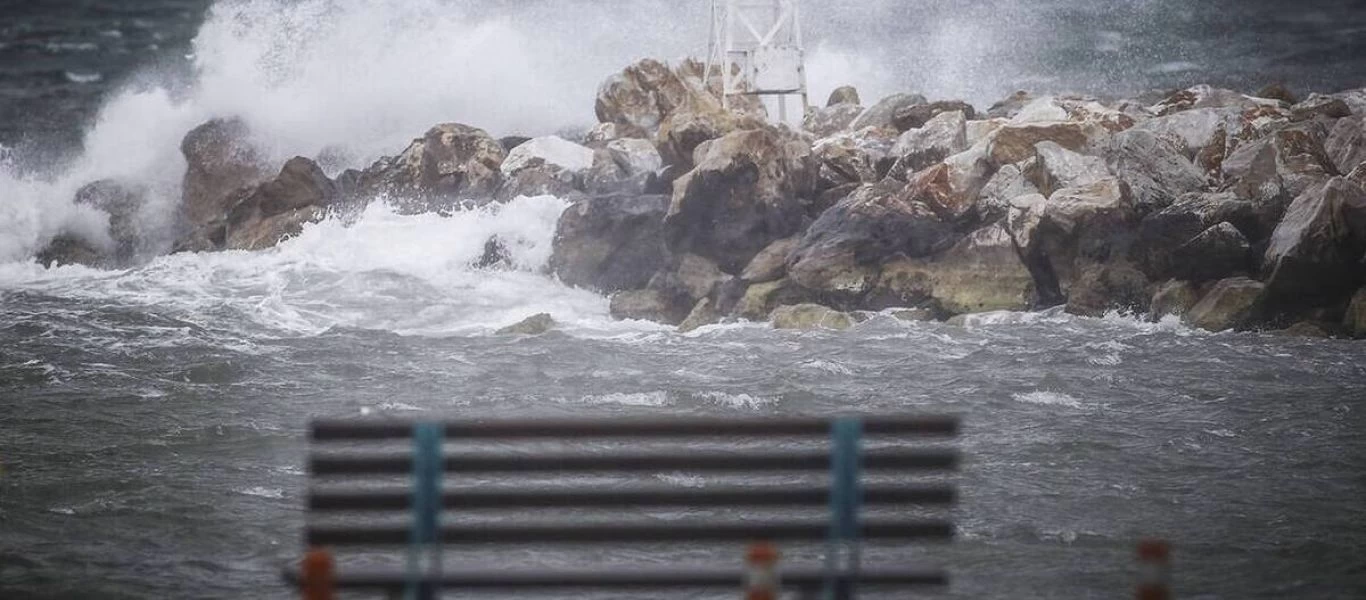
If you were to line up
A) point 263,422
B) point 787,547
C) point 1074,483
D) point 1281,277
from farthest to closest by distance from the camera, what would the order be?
point 1281,277 → point 263,422 → point 1074,483 → point 787,547

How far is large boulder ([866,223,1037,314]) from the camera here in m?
21.5

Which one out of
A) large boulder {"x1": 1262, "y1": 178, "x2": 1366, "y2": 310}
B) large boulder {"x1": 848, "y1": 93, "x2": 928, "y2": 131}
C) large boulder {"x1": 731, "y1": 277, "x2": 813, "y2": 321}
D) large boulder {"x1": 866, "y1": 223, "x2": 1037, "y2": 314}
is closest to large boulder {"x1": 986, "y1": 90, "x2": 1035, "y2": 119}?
large boulder {"x1": 848, "y1": 93, "x2": 928, "y2": 131}

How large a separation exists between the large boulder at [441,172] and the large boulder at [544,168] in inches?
14.9

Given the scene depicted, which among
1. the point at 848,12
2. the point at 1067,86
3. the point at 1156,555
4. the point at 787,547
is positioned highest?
the point at 848,12

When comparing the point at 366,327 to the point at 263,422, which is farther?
the point at 366,327

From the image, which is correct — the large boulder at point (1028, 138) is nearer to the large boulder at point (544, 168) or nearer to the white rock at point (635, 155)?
the white rock at point (635, 155)

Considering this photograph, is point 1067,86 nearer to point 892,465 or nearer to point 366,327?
point 366,327

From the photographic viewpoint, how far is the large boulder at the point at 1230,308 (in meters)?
19.8

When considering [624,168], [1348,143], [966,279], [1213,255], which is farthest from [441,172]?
[1348,143]

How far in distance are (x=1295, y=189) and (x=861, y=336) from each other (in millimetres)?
7087

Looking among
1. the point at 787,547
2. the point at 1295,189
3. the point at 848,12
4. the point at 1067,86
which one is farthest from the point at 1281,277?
the point at 848,12

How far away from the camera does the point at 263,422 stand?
16.0 m

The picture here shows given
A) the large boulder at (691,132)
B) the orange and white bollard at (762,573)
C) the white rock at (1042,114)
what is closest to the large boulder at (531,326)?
the large boulder at (691,132)

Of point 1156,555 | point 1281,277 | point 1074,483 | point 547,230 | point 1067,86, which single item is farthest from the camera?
point 1067,86
